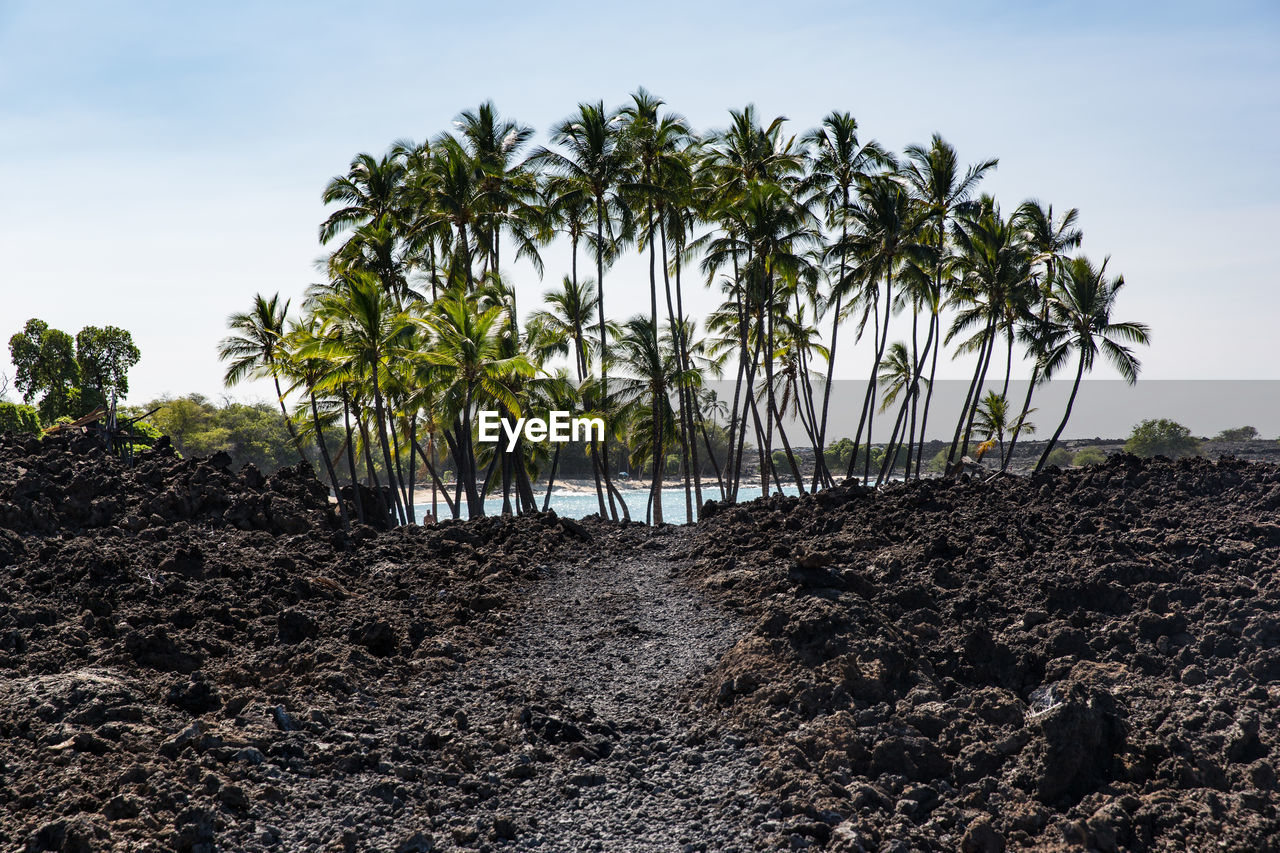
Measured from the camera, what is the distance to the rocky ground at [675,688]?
23.1 feet

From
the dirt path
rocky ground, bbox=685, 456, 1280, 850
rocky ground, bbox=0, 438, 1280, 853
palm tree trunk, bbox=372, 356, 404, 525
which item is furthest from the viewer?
palm tree trunk, bbox=372, 356, 404, 525

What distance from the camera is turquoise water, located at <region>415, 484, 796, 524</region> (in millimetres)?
64188

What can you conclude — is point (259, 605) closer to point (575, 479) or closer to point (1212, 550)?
point (1212, 550)

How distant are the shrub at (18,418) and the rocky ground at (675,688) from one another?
30.1 m

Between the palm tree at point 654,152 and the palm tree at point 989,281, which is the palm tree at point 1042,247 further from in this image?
the palm tree at point 654,152

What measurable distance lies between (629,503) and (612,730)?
6594 cm

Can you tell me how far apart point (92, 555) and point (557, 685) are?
24.6 ft

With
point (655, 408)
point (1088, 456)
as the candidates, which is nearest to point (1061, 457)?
point (1088, 456)

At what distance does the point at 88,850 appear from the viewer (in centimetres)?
638

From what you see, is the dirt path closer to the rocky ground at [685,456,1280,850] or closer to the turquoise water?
the rocky ground at [685,456,1280,850]

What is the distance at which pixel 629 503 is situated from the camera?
7519cm

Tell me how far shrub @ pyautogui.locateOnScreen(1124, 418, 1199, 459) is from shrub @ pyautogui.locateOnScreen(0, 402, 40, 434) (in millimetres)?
68535

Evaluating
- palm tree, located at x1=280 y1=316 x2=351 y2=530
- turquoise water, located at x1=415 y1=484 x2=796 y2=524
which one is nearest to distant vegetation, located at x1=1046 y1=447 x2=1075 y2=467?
turquoise water, located at x1=415 y1=484 x2=796 y2=524

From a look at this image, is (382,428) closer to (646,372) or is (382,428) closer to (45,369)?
(646,372)
